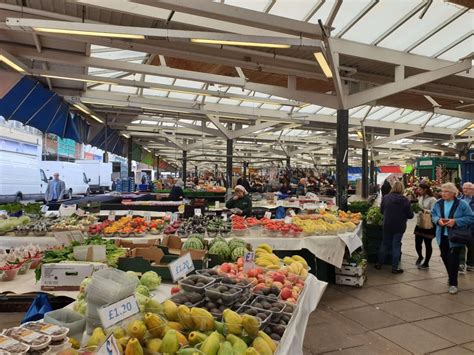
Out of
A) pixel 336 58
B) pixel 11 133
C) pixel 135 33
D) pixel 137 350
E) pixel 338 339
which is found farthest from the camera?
pixel 11 133

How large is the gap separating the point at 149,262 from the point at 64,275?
638 millimetres

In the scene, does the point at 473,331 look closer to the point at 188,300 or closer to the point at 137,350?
the point at 188,300

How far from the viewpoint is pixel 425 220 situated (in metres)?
7.00

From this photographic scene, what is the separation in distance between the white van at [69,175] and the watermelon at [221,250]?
15.3 m

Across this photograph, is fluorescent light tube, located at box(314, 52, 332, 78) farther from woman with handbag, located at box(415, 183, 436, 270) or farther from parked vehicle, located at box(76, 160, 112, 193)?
parked vehicle, located at box(76, 160, 112, 193)

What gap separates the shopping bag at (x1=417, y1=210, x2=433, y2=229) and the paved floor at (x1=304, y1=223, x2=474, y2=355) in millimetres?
875

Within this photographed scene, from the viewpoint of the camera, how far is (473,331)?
424cm

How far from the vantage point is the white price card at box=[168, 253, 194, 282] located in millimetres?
2717

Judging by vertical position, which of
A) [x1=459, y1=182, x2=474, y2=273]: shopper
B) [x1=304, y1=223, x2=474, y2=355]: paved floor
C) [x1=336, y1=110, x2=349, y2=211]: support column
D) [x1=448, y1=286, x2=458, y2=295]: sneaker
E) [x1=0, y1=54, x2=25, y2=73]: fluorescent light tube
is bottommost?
[x1=304, y1=223, x2=474, y2=355]: paved floor

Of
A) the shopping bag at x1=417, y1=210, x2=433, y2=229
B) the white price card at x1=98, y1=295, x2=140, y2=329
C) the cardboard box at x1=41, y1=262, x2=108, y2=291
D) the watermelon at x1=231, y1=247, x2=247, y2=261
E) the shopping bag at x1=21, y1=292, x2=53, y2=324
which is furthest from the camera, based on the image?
the shopping bag at x1=417, y1=210, x2=433, y2=229

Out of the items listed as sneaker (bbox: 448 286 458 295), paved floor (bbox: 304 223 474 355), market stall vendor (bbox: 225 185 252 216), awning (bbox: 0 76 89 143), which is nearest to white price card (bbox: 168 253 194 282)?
paved floor (bbox: 304 223 474 355)

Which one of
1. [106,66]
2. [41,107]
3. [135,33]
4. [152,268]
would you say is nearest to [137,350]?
[152,268]

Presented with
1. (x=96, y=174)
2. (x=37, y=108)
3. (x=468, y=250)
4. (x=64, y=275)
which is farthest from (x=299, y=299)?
(x=96, y=174)

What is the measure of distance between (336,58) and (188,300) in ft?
23.1
